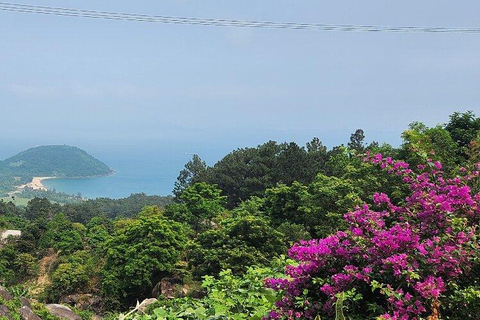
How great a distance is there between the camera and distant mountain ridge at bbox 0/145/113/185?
149m

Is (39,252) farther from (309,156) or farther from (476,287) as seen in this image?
(476,287)

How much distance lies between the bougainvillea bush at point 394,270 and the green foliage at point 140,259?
7472 mm

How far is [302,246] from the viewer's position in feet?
6.96

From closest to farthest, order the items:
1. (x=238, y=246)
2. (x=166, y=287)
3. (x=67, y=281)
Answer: (x=238, y=246)
(x=166, y=287)
(x=67, y=281)

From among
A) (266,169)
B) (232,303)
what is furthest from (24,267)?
(232,303)

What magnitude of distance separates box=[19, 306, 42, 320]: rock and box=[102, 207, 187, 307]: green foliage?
3.81 m

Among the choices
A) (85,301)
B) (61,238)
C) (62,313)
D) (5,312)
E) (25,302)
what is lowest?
(85,301)

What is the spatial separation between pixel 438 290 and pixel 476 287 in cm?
24

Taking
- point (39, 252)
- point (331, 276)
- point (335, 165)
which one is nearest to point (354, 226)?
point (331, 276)

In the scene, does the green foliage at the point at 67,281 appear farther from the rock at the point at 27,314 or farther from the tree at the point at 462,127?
the tree at the point at 462,127

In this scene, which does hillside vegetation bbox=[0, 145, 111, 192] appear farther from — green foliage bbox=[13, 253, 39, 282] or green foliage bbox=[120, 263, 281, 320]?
green foliage bbox=[120, 263, 281, 320]

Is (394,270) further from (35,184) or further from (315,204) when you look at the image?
(35,184)

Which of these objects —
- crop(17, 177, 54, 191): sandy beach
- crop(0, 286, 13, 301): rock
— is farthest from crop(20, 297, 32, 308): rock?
crop(17, 177, 54, 191): sandy beach

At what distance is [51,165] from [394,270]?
17341 centimetres
